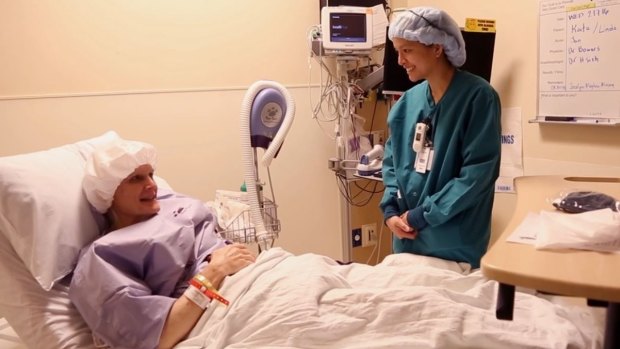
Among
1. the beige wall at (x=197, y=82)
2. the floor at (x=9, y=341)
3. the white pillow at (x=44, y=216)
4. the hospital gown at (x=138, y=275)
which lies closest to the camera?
the hospital gown at (x=138, y=275)

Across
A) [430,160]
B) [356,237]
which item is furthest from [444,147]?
[356,237]

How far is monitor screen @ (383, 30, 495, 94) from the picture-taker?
2496 millimetres

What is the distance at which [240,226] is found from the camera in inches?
83.2

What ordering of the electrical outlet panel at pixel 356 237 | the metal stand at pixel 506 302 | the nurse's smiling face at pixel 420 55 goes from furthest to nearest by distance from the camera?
the electrical outlet panel at pixel 356 237 < the nurse's smiling face at pixel 420 55 < the metal stand at pixel 506 302

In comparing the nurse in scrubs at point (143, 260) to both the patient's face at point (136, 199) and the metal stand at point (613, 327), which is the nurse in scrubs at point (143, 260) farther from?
the metal stand at point (613, 327)

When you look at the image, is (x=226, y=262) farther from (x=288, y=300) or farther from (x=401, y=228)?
(x=401, y=228)

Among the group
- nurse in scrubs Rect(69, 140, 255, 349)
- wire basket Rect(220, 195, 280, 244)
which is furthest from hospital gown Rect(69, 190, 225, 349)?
wire basket Rect(220, 195, 280, 244)

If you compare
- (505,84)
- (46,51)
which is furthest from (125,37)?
(505,84)

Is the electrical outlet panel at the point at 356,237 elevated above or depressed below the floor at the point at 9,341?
below

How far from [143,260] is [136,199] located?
0.77 feet

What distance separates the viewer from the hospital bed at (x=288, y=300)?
3.67ft

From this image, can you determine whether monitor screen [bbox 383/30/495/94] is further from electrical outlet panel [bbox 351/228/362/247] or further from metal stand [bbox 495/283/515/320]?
metal stand [bbox 495/283/515/320]

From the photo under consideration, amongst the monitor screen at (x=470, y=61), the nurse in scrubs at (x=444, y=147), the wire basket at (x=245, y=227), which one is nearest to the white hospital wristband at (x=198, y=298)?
the wire basket at (x=245, y=227)

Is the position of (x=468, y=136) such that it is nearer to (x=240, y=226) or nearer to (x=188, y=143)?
(x=240, y=226)
